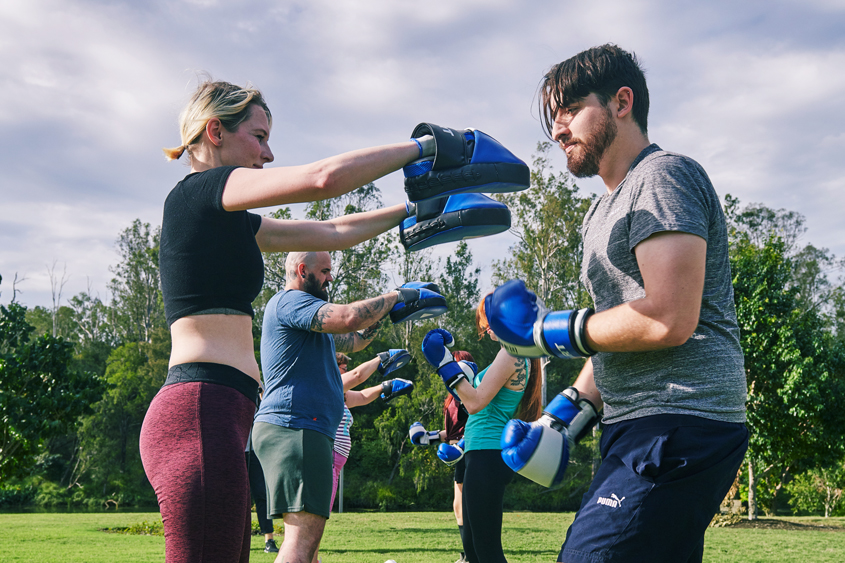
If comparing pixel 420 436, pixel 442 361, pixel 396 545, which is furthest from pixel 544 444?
pixel 396 545

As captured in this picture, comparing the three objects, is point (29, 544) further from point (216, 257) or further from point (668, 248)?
Result: point (668, 248)

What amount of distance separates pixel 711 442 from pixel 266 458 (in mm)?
2261

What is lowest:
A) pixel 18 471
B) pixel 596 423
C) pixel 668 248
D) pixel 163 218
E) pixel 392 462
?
pixel 392 462

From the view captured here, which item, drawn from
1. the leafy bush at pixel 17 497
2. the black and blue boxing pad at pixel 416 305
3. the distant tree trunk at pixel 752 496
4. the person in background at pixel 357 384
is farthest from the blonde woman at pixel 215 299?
the leafy bush at pixel 17 497

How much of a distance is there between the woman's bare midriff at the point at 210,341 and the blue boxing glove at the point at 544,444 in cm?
86

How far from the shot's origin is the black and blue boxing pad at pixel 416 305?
3.46 m

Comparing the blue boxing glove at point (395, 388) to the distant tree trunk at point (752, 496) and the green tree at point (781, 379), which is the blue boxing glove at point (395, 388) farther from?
the distant tree trunk at point (752, 496)

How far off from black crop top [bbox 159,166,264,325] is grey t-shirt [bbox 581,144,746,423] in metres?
1.18

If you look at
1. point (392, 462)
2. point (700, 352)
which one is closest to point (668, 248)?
point (700, 352)

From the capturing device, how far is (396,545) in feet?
27.3

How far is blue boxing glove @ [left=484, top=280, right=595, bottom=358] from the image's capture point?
5.18ft

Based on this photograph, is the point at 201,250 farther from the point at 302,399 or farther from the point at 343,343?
the point at 343,343

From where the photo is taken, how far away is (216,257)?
6.32ft

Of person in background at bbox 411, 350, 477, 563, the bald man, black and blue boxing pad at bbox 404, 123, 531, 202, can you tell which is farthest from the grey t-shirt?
person in background at bbox 411, 350, 477, 563
